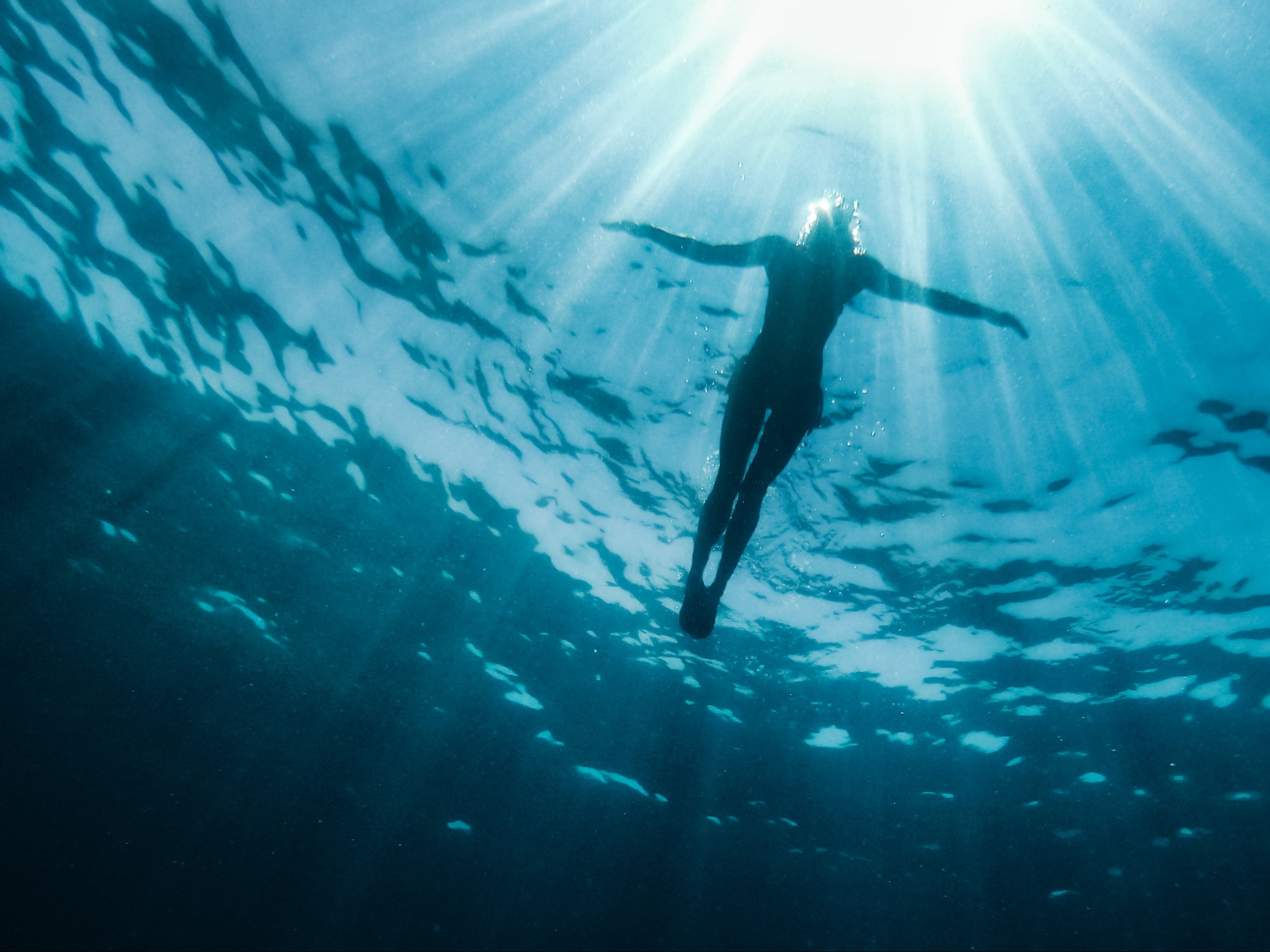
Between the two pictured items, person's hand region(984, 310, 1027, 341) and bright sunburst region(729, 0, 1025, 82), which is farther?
bright sunburst region(729, 0, 1025, 82)

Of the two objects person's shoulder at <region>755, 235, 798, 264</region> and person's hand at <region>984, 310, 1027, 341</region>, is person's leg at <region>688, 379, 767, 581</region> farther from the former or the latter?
person's hand at <region>984, 310, 1027, 341</region>

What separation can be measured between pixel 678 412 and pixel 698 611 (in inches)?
194

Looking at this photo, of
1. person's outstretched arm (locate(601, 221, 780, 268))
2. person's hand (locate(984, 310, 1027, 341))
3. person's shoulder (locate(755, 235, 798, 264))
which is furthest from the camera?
person's shoulder (locate(755, 235, 798, 264))

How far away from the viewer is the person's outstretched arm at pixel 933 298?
5195 mm

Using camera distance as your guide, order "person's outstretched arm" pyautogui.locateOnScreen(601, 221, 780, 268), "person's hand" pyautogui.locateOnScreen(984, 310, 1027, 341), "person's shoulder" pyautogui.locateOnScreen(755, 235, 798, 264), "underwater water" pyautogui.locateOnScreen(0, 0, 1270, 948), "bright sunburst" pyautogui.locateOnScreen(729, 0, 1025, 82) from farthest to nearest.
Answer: "underwater water" pyautogui.locateOnScreen(0, 0, 1270, 948) → "person's shoulder" pyautogui.locateOnScreen(755, 235, 798, 264) → "bright sunburst" pyautogui.locateOnScreen(729, 0, 1025, 82) → "person's outstretched arm" pyautogui.locateOnScreen(601, 221, 780, 268) → "person's hand" pyautogui.locateOnScreen(984, 310, 1027, 341)

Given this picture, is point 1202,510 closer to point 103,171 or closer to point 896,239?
point 896,239

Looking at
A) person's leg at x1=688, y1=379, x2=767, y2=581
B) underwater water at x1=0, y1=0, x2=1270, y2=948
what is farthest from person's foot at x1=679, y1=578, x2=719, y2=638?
underwater water at x1=0, y1=0, x2=1270, y2=948

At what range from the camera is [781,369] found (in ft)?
17.2

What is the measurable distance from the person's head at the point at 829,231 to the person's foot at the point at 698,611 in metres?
3.23

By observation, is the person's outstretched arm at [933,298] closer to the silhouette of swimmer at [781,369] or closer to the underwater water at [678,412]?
the silhouette of swimmer at [781,369]

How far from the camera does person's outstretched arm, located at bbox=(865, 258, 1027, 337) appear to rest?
520 centimetres

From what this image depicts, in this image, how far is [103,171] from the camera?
8797 mm

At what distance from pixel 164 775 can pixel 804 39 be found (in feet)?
144

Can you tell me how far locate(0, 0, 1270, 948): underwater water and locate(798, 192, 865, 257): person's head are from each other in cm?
157
